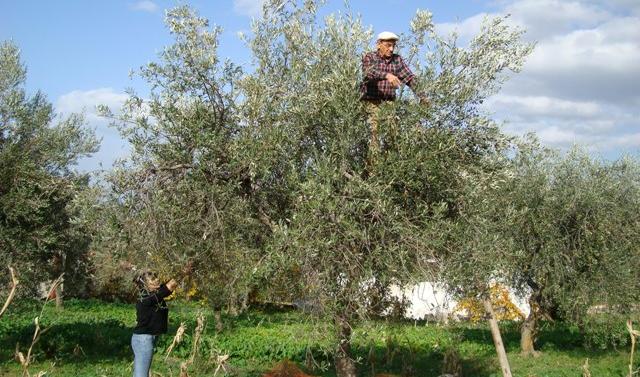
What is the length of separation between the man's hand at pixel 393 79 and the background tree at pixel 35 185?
7.10 m

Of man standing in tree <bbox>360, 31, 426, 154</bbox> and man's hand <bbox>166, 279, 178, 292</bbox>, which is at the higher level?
man standing in tree <bbox>360, 31, 426, 154</bbox>

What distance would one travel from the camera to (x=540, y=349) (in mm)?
22594

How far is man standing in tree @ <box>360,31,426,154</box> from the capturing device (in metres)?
7.91

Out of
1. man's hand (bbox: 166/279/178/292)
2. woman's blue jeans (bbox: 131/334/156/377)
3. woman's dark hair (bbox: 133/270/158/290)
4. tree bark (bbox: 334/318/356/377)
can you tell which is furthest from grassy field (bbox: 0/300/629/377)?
woman's dark hair (bbox: 133/270/158/290)

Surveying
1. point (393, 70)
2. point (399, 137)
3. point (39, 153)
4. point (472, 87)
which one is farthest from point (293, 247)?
point (39, 153)

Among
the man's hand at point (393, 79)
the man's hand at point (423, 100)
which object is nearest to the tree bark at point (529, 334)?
the man's hand at point (423, 100)

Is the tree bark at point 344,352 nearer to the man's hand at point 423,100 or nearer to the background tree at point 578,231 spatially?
the man's hand at point 423,100

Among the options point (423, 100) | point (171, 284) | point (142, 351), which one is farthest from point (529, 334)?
point (423, 100)

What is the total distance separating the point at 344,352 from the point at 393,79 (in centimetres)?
349

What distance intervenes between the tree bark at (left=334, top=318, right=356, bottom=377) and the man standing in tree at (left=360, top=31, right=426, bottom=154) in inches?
85.7

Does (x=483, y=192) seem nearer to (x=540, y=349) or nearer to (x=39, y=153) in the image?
(x=39, y=153)

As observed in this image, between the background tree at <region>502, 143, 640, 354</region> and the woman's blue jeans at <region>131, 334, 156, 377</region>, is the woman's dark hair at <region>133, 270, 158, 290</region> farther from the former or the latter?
the background tree at <region>502, 143, 640, 354</region>

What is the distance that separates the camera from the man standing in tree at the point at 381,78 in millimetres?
7914

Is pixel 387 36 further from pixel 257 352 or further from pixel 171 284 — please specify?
pixel 257 352
